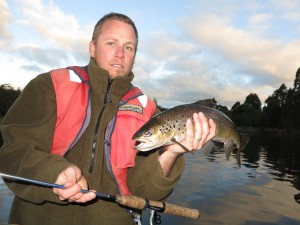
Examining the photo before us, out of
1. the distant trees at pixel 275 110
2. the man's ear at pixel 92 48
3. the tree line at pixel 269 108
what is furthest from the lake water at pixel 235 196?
the distant trees at pixel 275 110

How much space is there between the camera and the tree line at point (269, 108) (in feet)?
322

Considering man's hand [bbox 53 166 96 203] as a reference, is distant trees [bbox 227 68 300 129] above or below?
above

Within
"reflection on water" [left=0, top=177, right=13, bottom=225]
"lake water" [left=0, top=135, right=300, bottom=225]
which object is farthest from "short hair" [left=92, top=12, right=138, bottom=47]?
"reflection on water" [left=0, top=177, right=13, bottom=225]

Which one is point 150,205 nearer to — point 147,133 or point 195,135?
point 147,133

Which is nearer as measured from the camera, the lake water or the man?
the man

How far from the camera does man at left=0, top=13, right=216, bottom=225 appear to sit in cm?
296

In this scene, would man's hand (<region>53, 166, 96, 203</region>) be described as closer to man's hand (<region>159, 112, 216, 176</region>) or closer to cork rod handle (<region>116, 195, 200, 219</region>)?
cork rod handle (<region>116, 195, 200, 219</region>)

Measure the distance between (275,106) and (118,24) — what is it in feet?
393

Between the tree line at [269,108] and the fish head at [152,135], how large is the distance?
9522 cm

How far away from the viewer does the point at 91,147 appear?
3455 millimetres

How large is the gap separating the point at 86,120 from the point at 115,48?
1.06 m

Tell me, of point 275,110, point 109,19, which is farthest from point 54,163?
point 275,110

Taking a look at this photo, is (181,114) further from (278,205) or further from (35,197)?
(278,205)

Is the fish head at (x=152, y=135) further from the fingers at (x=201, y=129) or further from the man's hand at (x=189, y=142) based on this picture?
the fingers at (x=201, y=129)
